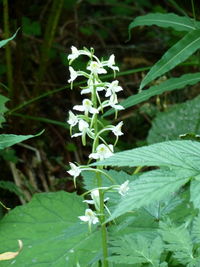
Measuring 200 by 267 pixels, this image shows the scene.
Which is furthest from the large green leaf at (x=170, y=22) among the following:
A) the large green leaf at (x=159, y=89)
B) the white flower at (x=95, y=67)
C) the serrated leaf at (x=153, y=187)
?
the serrated leaf at (x=153, y=187)

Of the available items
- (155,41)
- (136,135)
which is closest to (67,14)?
(155,41)

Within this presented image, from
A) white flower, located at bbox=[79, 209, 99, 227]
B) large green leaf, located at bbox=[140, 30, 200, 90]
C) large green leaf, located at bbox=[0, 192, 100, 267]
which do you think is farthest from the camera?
large green leaf, located at bbox=[140, 30, 200, 90]

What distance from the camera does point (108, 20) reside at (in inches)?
201

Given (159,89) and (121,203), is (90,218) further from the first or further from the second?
(159,89)

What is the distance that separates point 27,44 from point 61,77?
0.38 metres

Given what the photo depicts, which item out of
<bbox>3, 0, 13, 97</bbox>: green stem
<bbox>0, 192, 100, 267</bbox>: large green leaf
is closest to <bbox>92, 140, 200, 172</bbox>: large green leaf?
<bbox>0, 192, 100, 267</bbox>: large green leaf

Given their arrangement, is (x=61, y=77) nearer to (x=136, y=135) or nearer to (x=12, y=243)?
(x=136, y=135)

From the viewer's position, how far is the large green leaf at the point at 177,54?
224 cm

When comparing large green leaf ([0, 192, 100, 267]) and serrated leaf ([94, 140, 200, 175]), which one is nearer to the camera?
serrated leaf ([94, 140, 200, 175])

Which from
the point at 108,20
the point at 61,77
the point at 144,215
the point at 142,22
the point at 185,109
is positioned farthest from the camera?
the point at 108,20

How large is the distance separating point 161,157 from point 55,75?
10.2 feet

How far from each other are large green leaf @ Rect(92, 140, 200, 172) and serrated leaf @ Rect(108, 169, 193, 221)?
3 centimetres

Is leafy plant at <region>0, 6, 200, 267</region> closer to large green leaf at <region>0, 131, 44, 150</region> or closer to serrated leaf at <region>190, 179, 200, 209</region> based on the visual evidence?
serrated leaf at <region>190, 179, 200, 209</region>

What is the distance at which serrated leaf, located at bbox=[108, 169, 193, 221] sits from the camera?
44.6 inches
